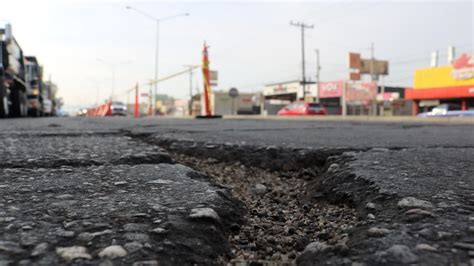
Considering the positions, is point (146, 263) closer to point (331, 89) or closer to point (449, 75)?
point (449, 75)

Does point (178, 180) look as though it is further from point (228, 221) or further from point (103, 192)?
point (228, 221)

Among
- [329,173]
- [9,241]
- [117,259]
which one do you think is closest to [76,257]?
[117,259]

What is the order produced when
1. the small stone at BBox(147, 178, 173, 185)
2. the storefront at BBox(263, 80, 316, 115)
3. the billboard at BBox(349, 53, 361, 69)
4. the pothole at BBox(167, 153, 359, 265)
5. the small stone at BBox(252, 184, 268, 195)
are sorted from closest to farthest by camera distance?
the pothole at BBox(167, 153, 359, 265)
the small stone at BBox(147, 178, 173, 185)
the small stone at BBox(252, 184, 268, 195)
the billboard at BBox(349, 53, 361, 69)
the storefront at BBox(263, 80, 316, 115)

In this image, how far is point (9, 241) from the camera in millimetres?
949

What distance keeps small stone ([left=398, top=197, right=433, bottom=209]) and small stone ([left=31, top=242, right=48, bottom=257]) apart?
923 millimetres

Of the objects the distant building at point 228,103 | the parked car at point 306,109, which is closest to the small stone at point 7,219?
the parked car at point 306,109

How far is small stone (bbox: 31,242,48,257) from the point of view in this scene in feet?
2.92

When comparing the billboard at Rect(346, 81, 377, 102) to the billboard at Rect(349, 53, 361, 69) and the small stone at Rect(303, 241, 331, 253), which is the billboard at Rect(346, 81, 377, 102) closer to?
the billboard at Rect(349, 53, 361, 69)

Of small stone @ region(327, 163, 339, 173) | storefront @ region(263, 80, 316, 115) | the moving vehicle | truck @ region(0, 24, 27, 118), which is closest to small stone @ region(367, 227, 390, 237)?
small stone @ region(327, 163, 339, 173)

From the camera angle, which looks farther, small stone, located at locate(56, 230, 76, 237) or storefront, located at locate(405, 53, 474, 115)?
storefront, located at locate(405, 53, 474, 115)

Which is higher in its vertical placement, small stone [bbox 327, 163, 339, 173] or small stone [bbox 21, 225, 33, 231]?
small stone [bbox 327, 163, 339, 173]

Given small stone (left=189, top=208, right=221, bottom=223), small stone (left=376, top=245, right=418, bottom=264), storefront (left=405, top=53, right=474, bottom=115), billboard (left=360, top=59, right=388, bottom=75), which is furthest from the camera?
billboard (left=360, top=59, right=388, bottom=75)

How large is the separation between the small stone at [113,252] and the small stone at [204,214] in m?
0.28

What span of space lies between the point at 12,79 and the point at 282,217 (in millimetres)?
12747
